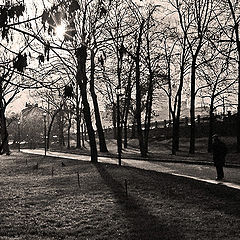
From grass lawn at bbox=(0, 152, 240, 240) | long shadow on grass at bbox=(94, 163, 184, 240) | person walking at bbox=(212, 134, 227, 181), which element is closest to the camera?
long shadow on grass at bbox=(94, 163, 184, 240)

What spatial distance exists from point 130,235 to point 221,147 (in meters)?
8.83

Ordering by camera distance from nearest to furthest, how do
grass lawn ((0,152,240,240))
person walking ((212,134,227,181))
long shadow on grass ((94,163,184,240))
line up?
long shadow on grass ((94,163,184,240))
grass lawn ((0,152,240,240))
person walking ((212,134,227,181))

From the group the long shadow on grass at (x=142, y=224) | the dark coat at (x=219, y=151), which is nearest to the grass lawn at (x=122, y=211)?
the long shadow on grass at (x=142, y=224)

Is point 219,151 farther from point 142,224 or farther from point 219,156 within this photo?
point 142,224

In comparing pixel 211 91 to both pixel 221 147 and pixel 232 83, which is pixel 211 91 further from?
pixel 221 147

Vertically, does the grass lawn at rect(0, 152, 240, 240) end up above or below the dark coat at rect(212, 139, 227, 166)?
below

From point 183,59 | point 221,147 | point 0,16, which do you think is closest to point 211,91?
point 183,59

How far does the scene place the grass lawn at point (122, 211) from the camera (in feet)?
→ 26.9

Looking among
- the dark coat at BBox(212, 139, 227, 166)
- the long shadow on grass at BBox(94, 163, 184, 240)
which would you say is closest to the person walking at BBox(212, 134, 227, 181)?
the dark coat at BBox(212, 139, 227, 166)

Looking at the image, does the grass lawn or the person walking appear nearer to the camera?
the grass lawn

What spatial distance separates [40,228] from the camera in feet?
29.0

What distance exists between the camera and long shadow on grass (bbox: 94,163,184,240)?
7848 mm

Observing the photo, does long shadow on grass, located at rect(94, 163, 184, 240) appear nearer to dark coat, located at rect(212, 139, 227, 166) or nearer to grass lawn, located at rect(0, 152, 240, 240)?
grass lawn, located at rect(0, 152, 240, 240)

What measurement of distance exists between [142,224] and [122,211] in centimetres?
143
